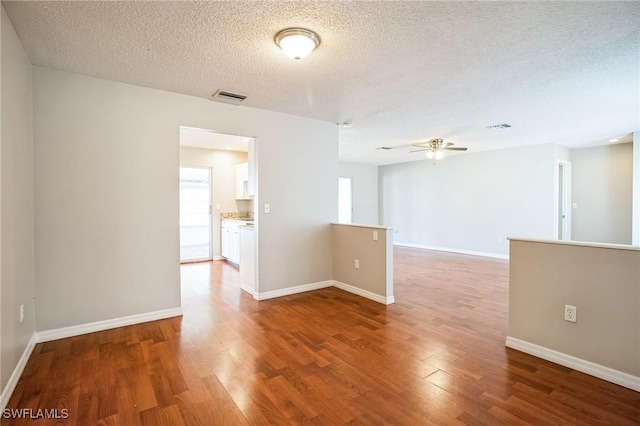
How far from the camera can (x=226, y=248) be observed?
6.59m

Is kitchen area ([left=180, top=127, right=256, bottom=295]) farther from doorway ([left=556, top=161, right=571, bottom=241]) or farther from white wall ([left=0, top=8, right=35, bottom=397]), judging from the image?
doorway ([left=556, top=161, right=571, bottom=241])

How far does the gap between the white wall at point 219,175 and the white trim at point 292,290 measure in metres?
3.19

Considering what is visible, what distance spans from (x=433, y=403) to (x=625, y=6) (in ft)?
8.86

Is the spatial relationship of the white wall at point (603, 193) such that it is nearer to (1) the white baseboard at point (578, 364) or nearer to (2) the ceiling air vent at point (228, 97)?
(1) the white baseboard at point (578, 364)

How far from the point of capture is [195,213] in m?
7.52

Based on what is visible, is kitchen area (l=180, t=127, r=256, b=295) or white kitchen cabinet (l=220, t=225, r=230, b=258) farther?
white kitchen cabinet (l=220, t=225, r=230, b=258)

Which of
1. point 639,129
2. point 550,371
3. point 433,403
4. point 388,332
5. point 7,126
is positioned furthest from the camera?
point 639,129

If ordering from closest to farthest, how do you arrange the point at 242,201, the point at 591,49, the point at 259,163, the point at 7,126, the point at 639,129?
the point at 7,126 → the point at 591,49 → the point at 259,163 → the point at 639,129 → the point at 242,201

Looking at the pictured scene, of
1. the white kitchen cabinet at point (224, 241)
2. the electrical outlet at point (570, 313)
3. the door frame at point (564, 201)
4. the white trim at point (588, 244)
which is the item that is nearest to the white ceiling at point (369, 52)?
the white trim at point (588, 244)

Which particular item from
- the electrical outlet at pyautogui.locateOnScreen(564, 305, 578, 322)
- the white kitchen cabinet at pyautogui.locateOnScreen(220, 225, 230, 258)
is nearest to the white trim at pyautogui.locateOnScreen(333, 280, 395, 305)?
the electrical outlet at pyautogui.locateOnScreen(564, 305, 578, 322)

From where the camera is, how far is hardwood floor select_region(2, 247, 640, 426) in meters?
1.81

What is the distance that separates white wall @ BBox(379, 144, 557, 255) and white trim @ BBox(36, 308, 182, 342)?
6.53 m

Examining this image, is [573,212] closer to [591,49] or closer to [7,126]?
[591,49]

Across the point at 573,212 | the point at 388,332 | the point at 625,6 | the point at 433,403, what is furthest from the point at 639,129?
the point at 433,403
